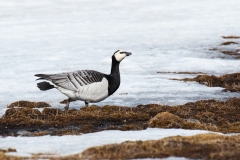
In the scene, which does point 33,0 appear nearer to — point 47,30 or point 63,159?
point 47,30

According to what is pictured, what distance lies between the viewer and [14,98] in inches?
773

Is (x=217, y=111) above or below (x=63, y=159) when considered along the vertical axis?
below

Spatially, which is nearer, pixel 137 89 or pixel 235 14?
pixel 137 89

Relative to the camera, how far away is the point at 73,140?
11383 mm

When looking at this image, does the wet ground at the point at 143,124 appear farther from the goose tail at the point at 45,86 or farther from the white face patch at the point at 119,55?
the white face patch at the point at 119,55

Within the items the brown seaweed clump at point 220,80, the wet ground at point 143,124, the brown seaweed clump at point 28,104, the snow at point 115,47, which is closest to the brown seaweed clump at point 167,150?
the wet ground at point 143,124

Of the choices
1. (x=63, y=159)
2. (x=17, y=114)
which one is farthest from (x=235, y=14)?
(x=63, y=159)

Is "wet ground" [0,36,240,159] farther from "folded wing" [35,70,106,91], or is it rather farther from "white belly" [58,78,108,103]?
"folded wing" [35,70,106,91]

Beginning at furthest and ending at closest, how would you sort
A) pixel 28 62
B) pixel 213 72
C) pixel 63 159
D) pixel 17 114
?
pixel 28 62 → pixel 213 72 → pixel 17 114 → pixel 63 159

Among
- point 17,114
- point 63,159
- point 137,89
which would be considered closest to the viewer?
point 63,159

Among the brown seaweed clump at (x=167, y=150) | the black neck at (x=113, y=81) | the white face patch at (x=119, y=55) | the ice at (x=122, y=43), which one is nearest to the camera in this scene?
the brown seaweed clump at (x=167, y=150)

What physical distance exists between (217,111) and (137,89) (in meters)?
5.70

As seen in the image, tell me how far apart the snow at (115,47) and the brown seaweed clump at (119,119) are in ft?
2.83

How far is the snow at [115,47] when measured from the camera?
1898 centimetres
